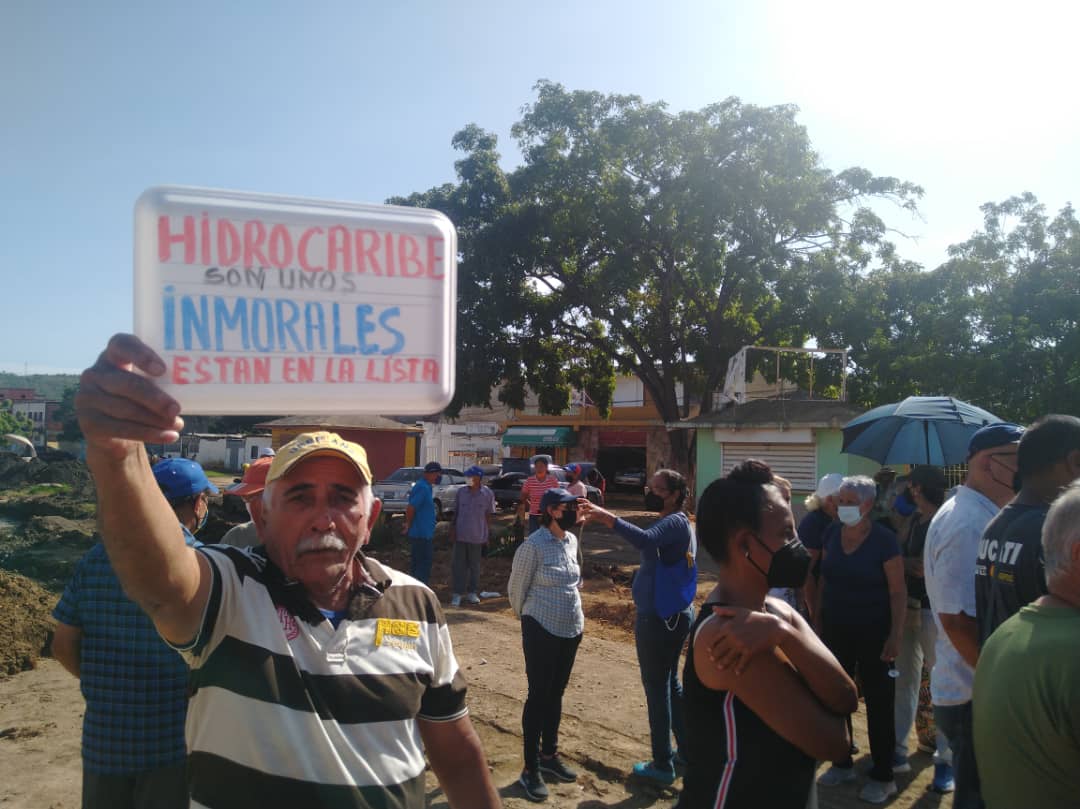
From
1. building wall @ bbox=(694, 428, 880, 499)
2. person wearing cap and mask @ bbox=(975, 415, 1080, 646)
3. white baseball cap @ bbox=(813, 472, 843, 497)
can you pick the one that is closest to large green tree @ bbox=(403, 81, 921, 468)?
building wall @ bbox=(694, 428, 880, 499)

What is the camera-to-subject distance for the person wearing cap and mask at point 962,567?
3.42 m

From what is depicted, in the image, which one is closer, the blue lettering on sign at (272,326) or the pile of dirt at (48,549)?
the blue lettering on sign at (272,326)

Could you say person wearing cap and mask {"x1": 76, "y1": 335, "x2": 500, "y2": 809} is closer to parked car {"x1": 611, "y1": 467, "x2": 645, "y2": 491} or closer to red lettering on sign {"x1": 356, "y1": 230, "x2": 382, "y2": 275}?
red lettering on sign {"x1": 356, "y1": 230, "x2": 382, "y2": 275}

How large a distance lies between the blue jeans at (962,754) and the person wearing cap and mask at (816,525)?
1.76 meters

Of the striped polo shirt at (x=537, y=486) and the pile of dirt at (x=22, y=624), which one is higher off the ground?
the striped polo shirt at (x=537, y=486)

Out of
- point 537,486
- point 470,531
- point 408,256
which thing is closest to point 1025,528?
point 408,256

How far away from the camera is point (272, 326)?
1.64 m

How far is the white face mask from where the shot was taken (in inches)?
198

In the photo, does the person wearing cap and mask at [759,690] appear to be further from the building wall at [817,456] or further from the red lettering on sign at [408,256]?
the building wall at [817,456]

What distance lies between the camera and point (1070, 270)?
1600 cm

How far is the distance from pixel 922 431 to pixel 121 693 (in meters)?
6.98

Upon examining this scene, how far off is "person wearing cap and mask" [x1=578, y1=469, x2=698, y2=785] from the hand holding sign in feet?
12.0

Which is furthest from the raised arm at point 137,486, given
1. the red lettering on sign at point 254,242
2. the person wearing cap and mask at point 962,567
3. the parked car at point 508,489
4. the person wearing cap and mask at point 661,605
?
the parked car at point 508,489

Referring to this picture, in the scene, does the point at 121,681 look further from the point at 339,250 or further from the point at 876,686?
the point at 876,686
